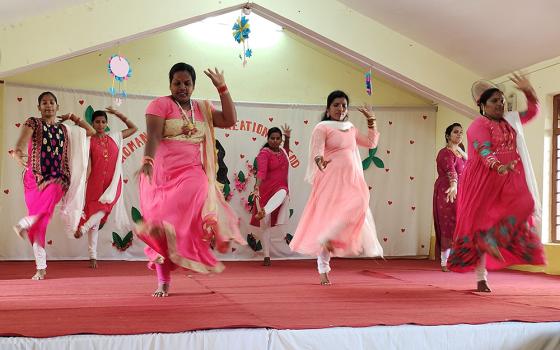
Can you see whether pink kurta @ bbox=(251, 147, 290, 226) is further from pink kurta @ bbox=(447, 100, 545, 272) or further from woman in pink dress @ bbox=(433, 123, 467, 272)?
pink kurta @ bbox=(447, 100, 545, 272)

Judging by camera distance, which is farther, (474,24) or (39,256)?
(474,24)

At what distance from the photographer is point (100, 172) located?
7602mm

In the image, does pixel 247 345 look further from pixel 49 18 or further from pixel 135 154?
pixel 135 154

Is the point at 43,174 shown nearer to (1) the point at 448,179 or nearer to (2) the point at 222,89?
(2) the point at 222,89

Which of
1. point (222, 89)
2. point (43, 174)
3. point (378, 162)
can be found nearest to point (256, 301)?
point (222, 89)

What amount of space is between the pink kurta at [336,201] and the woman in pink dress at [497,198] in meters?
0.77

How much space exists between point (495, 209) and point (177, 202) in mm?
2238

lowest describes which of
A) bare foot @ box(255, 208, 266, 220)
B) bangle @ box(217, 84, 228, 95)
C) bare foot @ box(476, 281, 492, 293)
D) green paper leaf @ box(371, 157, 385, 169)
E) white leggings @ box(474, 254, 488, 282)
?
bare foot @ box(476, 281, 492, 293)

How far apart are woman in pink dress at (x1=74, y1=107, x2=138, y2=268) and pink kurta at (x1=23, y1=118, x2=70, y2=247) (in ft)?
4.61

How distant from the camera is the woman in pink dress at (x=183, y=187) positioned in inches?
157

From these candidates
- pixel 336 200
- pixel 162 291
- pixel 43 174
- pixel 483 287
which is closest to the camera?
pixel 162 291

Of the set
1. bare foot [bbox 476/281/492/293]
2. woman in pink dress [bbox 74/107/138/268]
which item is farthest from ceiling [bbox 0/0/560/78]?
bare foot [bbox 476/281/492/293]

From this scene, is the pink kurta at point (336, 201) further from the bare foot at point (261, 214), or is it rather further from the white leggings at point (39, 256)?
the bare foot at point (261, 214)

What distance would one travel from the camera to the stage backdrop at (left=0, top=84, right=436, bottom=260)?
333 inches
